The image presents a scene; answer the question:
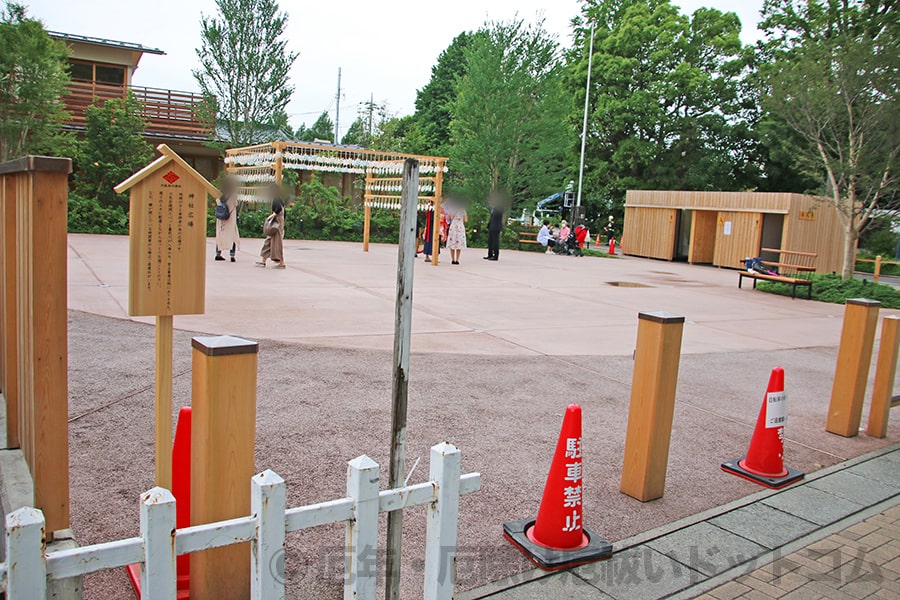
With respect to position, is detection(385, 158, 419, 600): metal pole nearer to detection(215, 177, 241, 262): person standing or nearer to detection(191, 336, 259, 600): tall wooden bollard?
detection(191, 336, 259, 600): tall wooden bollard

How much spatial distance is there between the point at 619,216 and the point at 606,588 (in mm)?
40443

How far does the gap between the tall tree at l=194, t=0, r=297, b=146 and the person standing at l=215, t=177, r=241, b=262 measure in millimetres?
14874

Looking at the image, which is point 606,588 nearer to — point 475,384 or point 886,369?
point 475,384

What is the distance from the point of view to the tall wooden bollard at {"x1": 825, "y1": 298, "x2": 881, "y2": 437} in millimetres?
5473

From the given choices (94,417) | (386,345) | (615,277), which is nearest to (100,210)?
(615,277)

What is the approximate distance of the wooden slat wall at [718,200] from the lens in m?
23.0

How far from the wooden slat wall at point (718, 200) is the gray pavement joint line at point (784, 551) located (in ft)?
67.1

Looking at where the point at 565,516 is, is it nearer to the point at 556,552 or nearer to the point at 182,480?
the point at 556,552

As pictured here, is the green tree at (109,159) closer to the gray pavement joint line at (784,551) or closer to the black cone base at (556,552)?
the black cone base at (556,552)

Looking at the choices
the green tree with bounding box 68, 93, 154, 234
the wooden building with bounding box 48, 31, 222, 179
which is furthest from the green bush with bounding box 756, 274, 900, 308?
the wooden building with bounding box 48, 31, 222, 179

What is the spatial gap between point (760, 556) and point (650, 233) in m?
25.5

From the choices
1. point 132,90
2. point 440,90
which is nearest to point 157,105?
point 132,90

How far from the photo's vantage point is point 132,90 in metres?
26.7

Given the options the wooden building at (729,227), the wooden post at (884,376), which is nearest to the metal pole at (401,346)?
the wooden post at (884,376)
